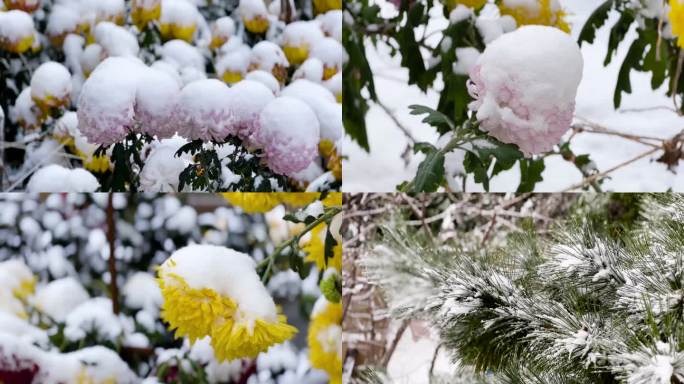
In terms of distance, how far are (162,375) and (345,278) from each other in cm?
34

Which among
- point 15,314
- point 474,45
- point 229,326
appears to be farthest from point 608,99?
point 15,314

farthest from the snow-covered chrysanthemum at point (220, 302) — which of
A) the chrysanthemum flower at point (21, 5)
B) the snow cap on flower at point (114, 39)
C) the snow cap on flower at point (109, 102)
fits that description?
the chrysanthemum flower at point (21, 5)

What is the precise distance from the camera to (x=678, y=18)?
3.97 ft

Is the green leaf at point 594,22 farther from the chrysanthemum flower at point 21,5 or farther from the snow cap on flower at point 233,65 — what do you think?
the chrysanthemum flower at point 21,5

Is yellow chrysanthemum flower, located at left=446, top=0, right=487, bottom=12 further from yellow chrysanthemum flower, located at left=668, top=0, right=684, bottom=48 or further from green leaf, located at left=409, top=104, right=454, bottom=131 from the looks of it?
yellow chrysanthemum flower, located at left=668, top=0, right=684, bottom=48

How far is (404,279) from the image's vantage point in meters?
1.08

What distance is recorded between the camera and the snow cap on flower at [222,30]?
1.20 meters

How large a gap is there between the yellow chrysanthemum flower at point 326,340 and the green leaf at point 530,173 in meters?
0.38

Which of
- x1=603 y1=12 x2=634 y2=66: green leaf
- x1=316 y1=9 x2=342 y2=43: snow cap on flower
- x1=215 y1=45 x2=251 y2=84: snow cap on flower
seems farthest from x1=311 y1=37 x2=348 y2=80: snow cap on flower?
x1=603 y1=12 x2=634 y2=66: green leaf

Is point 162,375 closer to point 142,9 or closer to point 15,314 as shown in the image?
point 15,314

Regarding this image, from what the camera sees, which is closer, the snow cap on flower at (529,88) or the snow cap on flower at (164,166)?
the snow cap on flower at (529,88)

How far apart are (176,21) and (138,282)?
16.8 inches

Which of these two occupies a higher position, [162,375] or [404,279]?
[404,279]

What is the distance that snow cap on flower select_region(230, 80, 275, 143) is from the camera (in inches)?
45.3
